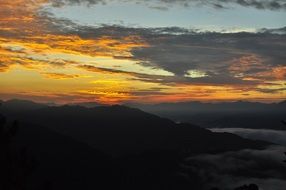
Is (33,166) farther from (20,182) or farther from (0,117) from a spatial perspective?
(0,117)

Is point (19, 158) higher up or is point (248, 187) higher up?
point (19, 158)

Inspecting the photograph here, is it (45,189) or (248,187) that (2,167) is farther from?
(248,187)

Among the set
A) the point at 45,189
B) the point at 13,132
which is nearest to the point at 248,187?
the point at 45,189

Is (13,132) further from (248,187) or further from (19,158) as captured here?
(248,187)

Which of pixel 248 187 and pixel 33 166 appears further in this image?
pixel 248 187

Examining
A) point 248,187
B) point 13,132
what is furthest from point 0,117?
point 248,187

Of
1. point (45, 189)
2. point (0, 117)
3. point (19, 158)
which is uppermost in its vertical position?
point (0, 117)

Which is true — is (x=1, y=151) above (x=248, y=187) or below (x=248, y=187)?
above

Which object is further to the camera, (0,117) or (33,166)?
(0,117)
